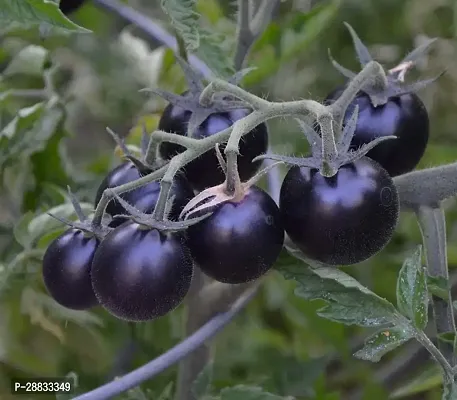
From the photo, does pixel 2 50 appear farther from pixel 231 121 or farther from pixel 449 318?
pixel 449 318

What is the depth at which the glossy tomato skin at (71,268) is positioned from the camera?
75 cm

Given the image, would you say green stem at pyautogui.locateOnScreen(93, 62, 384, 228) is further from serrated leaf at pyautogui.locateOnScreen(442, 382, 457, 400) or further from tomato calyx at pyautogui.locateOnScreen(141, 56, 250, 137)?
serrated leaf at pyautogui.locateOnScreen(442, 382, 457, 400)

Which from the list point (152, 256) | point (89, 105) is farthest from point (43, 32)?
point (89, 105)

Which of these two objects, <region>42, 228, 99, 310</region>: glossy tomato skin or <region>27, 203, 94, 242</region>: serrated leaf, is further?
<region>27, 203, 94, 242</region>: serrated leaf

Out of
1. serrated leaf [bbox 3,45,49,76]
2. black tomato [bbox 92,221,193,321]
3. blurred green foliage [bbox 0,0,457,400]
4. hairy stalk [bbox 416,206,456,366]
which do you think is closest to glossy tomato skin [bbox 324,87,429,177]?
hairy stalk [bbox 416,206,456,366]

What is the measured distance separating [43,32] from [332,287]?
55 centimetres

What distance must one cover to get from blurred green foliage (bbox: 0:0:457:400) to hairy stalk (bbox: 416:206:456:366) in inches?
5.8

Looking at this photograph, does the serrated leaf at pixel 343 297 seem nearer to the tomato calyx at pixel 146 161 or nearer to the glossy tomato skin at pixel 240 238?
the glossy tomato skin at pixel 240 238

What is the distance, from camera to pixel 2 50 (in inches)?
49.3

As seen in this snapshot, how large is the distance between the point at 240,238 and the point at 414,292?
8.1 inches

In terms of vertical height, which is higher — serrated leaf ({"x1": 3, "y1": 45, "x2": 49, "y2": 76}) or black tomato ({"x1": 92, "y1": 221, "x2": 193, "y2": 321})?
black tomato ({"x1": 92, "y1": 221, "x2": 193, "y2": 321})

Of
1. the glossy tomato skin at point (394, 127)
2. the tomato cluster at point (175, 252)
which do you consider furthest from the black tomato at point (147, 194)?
the glossy tomato skin at point (394, 127)

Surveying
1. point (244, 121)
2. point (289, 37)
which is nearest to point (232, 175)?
point (244, 121)

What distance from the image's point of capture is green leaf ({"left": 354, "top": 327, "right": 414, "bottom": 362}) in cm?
69
